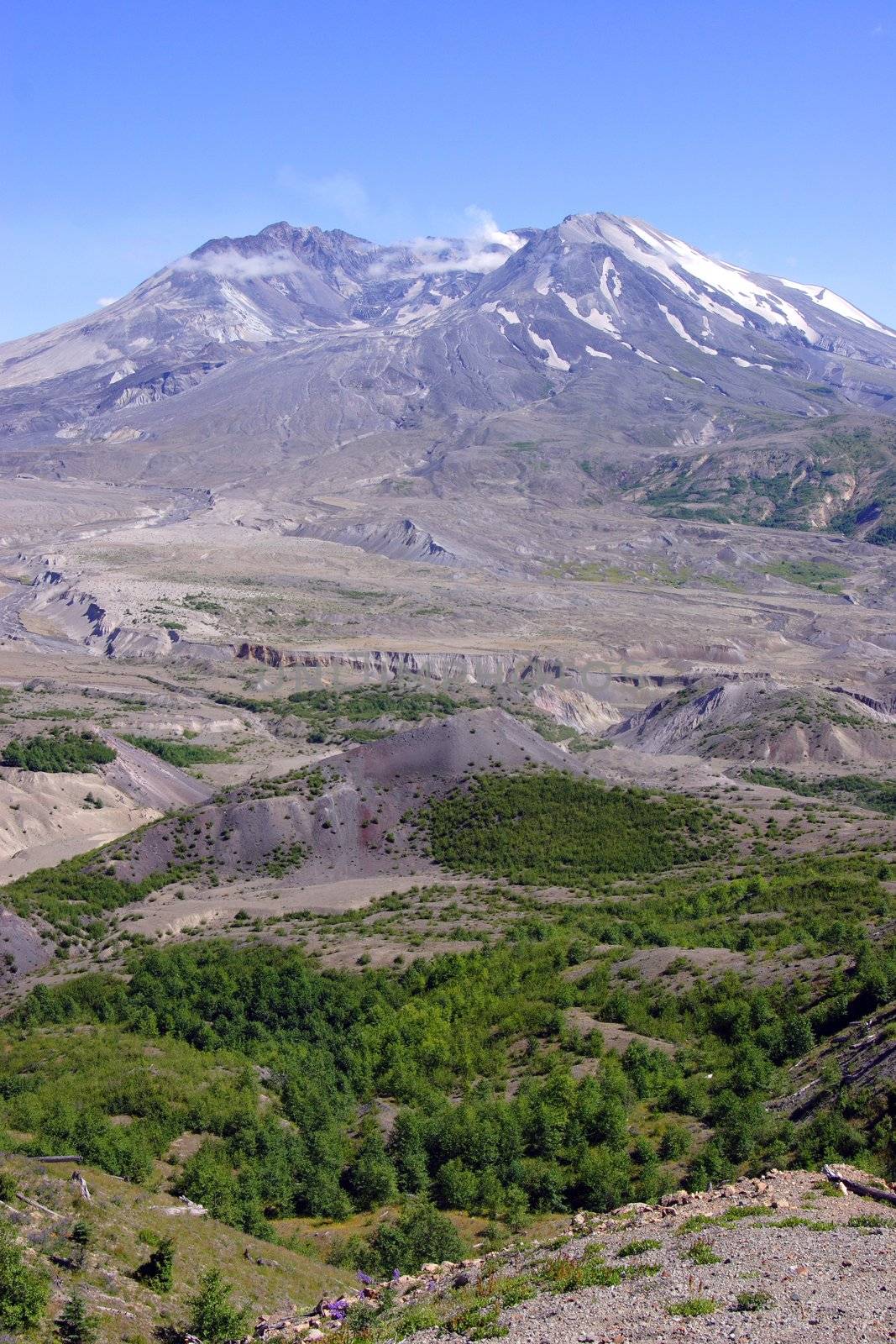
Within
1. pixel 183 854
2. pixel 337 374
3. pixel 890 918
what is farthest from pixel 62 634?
pixel 337 374

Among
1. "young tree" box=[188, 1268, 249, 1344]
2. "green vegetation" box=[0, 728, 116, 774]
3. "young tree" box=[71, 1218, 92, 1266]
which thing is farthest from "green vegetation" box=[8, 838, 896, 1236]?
"green vegetation" box=[0, 728, 116, 774]

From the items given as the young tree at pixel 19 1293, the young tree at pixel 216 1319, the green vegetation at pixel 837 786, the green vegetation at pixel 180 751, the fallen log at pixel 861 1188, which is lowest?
the green vegetation at pixel 837 786

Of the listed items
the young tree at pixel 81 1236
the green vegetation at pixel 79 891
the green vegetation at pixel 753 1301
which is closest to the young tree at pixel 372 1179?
the young tree at pixel 81 1236

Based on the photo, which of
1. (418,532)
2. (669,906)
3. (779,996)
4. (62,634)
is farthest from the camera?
(418,532)

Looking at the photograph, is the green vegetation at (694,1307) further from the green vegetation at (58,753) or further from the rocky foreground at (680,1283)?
the green vegetation at (58,753)

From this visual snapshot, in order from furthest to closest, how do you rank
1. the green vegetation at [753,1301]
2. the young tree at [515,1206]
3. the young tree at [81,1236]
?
the young tree at [515,1206] < the young tree at [81,1236] < the green vegetation at [753,1301]

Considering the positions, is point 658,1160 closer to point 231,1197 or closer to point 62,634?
point 231,1197

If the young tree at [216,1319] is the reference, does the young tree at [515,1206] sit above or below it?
below
